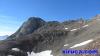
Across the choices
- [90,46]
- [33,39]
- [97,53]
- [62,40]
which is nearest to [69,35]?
[62,40]

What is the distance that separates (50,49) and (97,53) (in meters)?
67.6

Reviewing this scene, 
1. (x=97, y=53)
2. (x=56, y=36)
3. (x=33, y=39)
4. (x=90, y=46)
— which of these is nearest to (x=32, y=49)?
(x=33, y=39)

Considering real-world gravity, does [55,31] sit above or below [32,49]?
above

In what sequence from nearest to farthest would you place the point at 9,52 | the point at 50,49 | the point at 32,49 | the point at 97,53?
the point at 97,53 < the point at 9,52 < the point at 50,49 < the point at 32,49

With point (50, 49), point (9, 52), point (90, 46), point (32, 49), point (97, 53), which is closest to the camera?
point (97, 53)

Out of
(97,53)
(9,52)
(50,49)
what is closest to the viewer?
(97,53)

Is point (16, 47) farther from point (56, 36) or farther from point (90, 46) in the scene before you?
point (90, 46)

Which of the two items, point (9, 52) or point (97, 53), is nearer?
point (97, 53)

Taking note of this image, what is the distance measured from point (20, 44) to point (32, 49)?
29.2ft

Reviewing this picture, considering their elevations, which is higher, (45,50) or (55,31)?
(55,31)

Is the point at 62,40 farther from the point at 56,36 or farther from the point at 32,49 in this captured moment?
the point at 32,49

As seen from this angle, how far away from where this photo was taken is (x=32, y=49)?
158875mm

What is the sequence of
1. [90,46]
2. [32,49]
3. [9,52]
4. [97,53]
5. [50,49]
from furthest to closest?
[32,49]
[50,49]
[9,52]
[90,46]
[97,53]

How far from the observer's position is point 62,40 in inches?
6053
